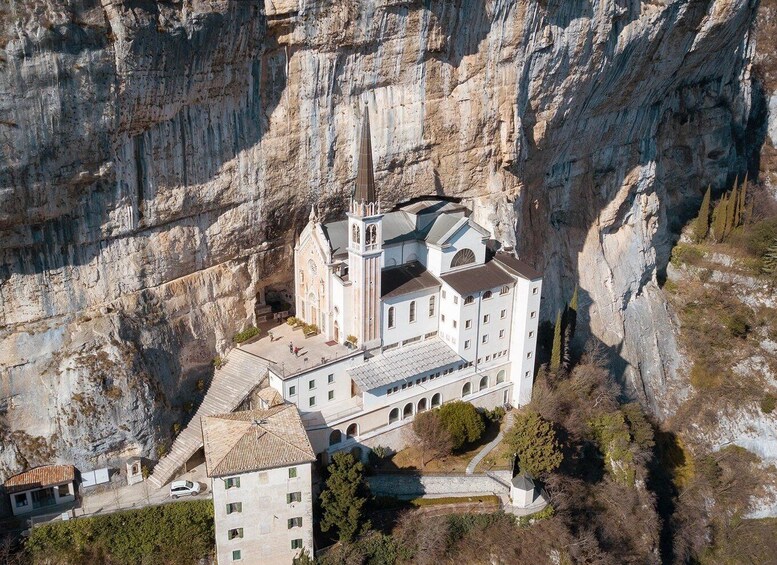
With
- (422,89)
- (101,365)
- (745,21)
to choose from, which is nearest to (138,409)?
(101,365)

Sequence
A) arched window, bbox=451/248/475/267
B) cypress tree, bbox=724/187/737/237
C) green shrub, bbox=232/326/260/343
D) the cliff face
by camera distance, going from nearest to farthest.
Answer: the cliff face < green shrub, bbox=232/326/260/343 < arched window, bbox=451/248/475/267 < cypress tree, bbox=724/187/737/237

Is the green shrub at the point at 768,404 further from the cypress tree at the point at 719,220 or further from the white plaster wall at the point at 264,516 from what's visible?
the white plaster wall at the point at 264,516

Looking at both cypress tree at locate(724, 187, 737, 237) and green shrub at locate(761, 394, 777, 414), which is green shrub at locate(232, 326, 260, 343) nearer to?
green shrub at locate(761, 394, 777, 414)

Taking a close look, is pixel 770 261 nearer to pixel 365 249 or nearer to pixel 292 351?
pixel 365 249

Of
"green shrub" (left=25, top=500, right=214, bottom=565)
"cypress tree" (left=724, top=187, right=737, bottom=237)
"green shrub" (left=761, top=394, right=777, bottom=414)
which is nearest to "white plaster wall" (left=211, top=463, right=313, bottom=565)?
"green shrub" (left=25, top=500, right=214, bottom=565)

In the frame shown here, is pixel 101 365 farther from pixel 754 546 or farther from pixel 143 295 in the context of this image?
pixel 754 546
